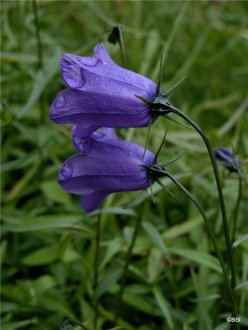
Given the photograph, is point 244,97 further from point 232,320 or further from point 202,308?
point 232,320

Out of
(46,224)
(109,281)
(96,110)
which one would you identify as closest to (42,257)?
(46,224)

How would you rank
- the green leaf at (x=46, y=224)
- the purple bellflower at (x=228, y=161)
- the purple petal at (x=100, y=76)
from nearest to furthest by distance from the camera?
the purple petal at (x=100, y=76), the purple bellflower at (x=228, y=161), the green leaf at (x=46, y=224)

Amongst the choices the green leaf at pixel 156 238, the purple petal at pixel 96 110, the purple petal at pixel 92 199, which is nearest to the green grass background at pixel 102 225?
the green leaf at pixel 156 238

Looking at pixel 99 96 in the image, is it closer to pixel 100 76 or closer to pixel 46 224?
pixel 100 76

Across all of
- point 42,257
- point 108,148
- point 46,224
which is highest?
point 108,148

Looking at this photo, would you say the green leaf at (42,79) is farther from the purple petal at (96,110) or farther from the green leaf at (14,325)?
the purple petal at (96,110)

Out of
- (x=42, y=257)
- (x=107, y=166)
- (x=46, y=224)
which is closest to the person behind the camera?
(x=107, y=166)

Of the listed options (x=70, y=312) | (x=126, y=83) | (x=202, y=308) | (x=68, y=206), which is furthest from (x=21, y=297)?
(x=126, y=83)
